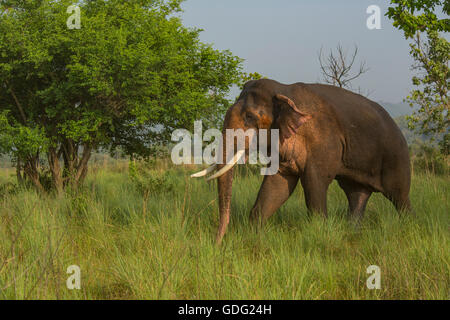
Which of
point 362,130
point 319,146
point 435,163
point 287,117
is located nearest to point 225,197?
point 287,117

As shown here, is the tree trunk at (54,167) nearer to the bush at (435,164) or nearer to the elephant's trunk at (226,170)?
the elephant's trunk at (226,170)

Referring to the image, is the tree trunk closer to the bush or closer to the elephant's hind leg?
the elephant's hind leg

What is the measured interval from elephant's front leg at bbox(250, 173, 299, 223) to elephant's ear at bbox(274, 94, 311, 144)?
26.0 inches

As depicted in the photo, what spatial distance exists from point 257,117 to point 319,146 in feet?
2.90

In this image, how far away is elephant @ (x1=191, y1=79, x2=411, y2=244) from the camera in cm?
581

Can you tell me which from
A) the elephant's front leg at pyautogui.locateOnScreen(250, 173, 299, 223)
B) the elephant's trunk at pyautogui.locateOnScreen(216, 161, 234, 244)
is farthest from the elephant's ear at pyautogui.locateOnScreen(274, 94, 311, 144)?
the elephant's trunk at pyautogui.locateOnScreen(216, 161, 234, 244)

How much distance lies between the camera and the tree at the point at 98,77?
29.9ft

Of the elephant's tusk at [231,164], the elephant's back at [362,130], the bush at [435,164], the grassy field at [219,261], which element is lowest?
the grassy field at [219,261]

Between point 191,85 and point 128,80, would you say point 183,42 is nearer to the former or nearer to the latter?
point 191,85

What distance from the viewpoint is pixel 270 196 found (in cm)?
619

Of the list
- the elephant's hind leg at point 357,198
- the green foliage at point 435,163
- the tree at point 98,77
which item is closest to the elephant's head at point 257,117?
the elephant's hind leg at point 357,198

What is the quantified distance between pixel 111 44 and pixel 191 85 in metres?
2.21

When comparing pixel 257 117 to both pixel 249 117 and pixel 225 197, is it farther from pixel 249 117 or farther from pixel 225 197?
pixel 225 197
